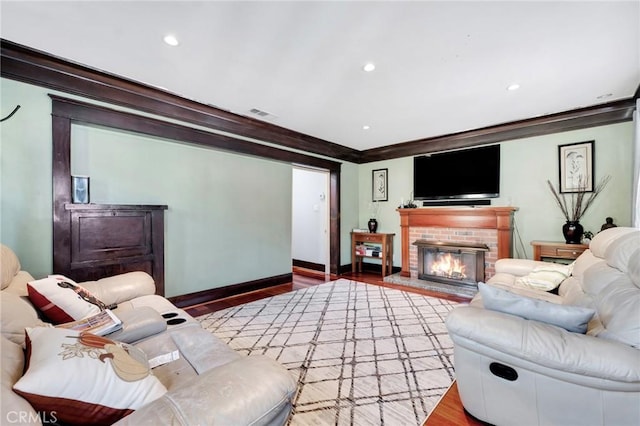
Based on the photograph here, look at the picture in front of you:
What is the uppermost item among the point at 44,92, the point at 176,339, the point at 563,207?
the point at 44,92

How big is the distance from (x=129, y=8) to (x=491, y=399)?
10.6 feet

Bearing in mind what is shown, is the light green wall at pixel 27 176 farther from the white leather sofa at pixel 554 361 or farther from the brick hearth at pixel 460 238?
the brick hearth at pixel 460 238

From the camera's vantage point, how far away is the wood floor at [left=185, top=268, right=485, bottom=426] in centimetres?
161

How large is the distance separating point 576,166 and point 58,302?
18.3 feet

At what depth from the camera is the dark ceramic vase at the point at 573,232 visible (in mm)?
3516

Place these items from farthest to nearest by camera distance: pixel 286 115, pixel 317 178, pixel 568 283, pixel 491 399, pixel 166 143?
1. pixel 317 178
2. pixel 286 115
3. pixel 166 143
4. pixel 568 283
5. pixel 491 399

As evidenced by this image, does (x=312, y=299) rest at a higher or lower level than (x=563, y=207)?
lower

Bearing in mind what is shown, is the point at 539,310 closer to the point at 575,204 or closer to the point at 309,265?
the point at 575,204

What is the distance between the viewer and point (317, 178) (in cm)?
606

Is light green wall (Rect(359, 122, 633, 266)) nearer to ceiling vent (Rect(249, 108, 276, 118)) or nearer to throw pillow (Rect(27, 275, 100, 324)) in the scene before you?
ceiling vent (Rect(249, 108, 276, 118))

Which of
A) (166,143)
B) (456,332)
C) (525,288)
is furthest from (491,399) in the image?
(166,143)

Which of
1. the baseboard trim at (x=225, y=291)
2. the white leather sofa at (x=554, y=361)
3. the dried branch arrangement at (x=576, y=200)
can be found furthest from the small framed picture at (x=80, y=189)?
the dried branch arrangement at (x=576, y=200)

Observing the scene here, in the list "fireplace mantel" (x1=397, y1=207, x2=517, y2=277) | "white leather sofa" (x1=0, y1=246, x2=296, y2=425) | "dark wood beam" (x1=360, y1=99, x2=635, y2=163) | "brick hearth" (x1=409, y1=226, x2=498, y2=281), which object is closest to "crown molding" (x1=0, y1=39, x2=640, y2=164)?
"dark wood beam" (x1=360, y1=99, x2=635, y2=163)

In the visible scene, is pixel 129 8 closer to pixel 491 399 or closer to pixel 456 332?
pixel 456 332
